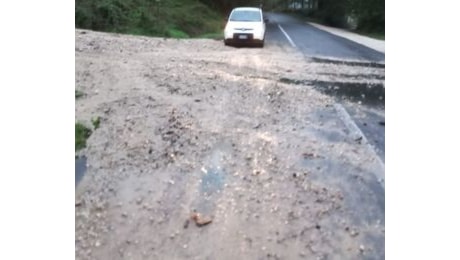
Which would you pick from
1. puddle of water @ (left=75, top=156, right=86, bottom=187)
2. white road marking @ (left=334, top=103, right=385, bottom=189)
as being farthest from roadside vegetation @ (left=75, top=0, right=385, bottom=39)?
puddle of water @ (left=75, top=156, right=86, bottom=187)

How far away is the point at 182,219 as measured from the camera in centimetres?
194

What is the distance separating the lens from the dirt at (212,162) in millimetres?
1920

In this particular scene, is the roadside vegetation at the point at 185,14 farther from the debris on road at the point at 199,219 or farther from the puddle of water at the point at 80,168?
the debris on road at the point at 199,219

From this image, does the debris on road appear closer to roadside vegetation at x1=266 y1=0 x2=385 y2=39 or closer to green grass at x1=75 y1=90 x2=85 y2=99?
green grass at x1=75 y1=90 x2=85 y2=99

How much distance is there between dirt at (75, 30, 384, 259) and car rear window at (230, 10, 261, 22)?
14cm

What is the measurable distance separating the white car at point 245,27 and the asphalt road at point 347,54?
36 millimetres

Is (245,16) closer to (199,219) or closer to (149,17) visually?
(149,17)

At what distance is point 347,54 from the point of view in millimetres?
2621

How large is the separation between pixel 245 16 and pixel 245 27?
65mm

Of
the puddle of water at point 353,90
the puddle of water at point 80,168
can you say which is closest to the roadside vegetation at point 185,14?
the puddle of water at point 353,90

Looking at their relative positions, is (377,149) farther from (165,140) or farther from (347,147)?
(165,140)
